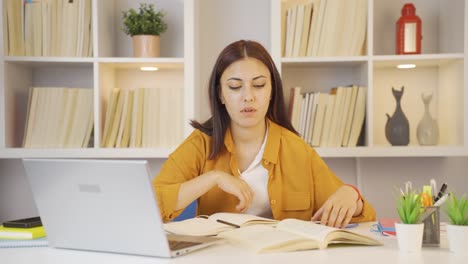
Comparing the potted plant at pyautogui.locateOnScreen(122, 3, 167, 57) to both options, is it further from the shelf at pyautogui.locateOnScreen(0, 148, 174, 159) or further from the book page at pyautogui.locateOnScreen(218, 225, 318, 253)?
the book page at pyautogui.locateOnScreen(218, 225, 318, 253)

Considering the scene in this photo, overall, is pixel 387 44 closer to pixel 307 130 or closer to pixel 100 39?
pixel 307 130

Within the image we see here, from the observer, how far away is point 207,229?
1.66 meters

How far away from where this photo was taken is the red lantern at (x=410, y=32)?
9.75 ft

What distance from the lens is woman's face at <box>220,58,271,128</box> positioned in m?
2.15

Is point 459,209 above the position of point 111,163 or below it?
below

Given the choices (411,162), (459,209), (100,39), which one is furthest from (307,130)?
(459,209)

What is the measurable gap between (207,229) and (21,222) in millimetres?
482

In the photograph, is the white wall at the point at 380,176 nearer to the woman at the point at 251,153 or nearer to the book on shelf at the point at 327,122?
the book on shelf at the point at 327,122

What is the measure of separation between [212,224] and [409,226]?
540mm

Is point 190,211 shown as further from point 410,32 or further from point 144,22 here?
point 410,32

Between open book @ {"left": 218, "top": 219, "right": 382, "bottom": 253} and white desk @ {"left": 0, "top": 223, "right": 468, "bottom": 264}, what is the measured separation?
0.02 meters

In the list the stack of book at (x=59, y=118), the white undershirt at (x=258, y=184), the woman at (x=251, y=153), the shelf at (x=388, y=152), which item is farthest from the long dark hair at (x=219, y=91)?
the stack of book at (x=59, y=118)

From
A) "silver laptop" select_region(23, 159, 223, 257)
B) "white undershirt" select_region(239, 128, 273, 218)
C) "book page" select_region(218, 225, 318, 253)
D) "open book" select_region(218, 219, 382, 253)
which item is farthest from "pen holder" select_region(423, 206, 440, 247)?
"white undershirt" select_region(239, 128, 273, 218)

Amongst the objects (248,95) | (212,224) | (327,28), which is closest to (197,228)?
(212,224)
